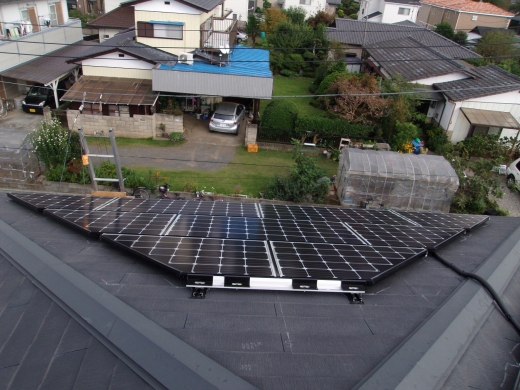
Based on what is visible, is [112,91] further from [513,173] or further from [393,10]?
[393,10]

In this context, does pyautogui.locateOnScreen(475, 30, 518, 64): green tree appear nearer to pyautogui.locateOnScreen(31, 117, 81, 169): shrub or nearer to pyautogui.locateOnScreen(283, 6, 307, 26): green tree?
pyautogui.locateOnScreen(283, 6, 307, 26): green tree

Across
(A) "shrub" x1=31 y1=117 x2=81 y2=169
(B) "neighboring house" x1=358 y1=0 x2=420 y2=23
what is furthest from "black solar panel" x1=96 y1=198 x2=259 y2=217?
(B) "neighboring house" x1=358 y1=0 x2=420 y2=23

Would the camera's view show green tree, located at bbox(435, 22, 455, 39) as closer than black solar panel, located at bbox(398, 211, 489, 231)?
No

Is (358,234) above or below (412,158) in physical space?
above

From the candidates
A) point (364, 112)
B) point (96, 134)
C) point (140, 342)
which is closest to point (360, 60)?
point (364, 112)

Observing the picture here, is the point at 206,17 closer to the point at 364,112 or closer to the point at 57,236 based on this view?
the point at 364,112

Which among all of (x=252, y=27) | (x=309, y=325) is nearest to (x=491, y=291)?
(x=309, y=325)

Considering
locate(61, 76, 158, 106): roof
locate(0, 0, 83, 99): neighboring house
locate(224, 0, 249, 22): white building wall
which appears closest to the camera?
locate(61, 76, 158, 106): roof
